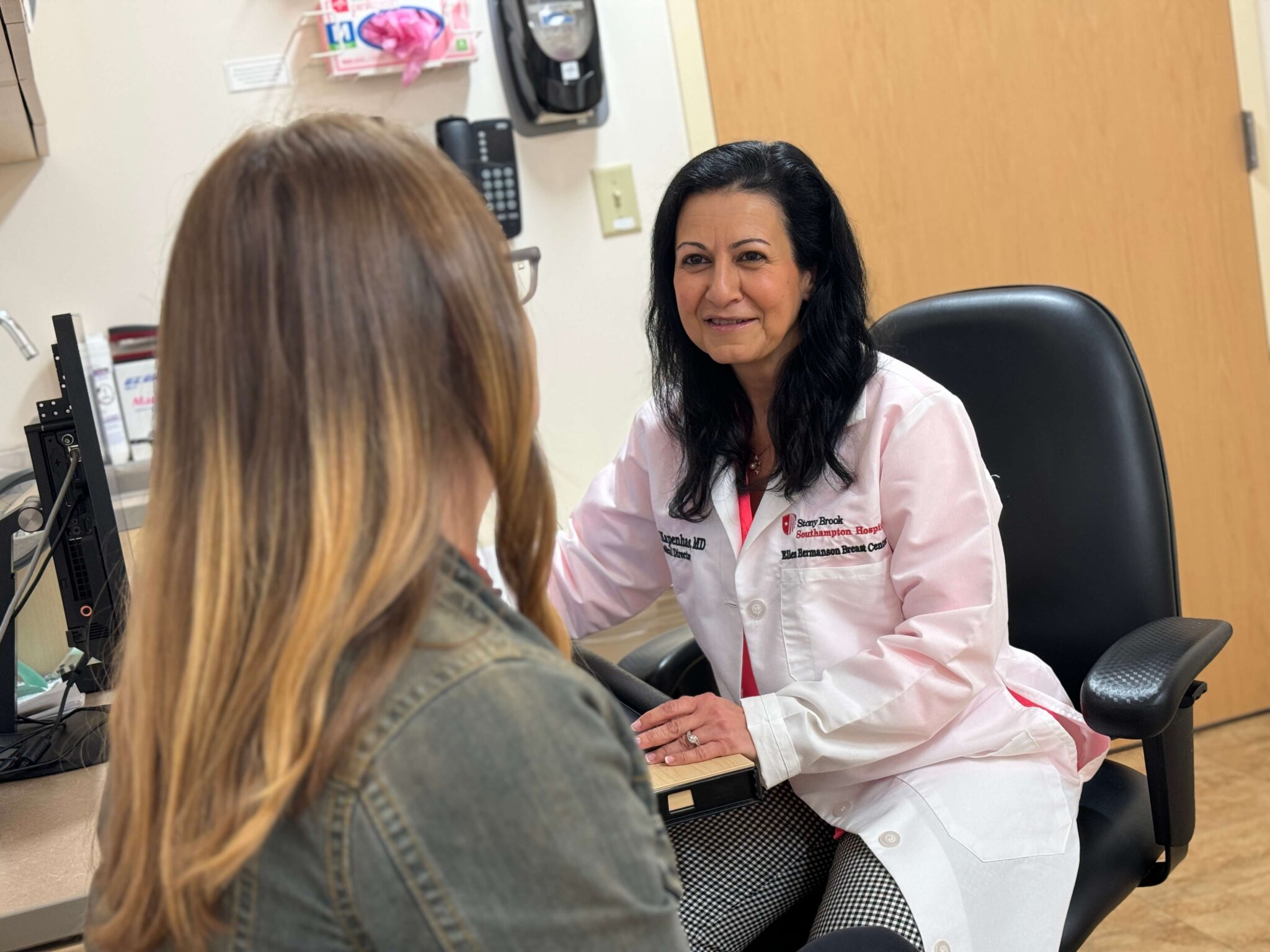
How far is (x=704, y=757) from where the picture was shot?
3.93ft

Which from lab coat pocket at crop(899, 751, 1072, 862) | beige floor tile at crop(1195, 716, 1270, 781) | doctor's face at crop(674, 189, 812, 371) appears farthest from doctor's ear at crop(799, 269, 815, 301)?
beige floor tile at crop(1195, 716, 1270, 781)

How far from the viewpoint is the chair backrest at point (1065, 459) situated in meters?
1.39

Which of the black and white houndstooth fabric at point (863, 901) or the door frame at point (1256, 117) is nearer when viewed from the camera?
the black and white houndstooth fabric at point (863, 901)

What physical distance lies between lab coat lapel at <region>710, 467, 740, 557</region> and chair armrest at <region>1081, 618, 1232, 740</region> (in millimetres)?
409

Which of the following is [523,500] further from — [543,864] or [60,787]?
[60,787]

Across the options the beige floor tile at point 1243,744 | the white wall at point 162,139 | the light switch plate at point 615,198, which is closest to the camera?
the white wall at point 162,139

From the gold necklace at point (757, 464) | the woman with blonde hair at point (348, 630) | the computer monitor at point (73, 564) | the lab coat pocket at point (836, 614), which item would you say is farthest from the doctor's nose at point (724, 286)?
the woman with blonde hair at point (348, 630)

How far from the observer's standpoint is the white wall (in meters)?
2.16

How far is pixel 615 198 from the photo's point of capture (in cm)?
242

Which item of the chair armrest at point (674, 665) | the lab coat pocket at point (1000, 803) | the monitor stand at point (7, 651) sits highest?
the monitor stand at point (7, 651)

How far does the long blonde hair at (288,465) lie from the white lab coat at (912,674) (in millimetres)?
728

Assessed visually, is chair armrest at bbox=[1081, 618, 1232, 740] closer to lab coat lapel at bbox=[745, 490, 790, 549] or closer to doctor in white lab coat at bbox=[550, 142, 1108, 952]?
doctor in white lab coat at bbox=[550, 142, 1108, 952]

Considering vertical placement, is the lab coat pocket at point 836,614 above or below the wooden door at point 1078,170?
below

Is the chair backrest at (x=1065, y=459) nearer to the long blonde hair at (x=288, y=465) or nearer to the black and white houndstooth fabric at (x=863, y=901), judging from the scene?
the black and white houndstooth fabric at (x=863, y=901)
